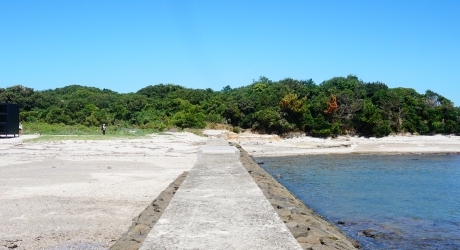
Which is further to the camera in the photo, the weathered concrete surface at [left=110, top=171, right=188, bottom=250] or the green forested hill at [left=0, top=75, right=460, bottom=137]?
the green forested hill at [left=0, top=75, right=460, bottom=137]

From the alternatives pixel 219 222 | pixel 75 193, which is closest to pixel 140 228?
pixel 219 222

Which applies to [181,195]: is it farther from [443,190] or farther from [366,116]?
[366,116]

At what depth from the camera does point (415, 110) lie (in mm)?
43656

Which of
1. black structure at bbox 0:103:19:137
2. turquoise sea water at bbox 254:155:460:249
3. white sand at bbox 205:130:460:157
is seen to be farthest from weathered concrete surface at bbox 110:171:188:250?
black structure at bbox 0:103:19:137

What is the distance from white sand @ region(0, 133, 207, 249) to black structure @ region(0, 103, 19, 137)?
11339 millimetres

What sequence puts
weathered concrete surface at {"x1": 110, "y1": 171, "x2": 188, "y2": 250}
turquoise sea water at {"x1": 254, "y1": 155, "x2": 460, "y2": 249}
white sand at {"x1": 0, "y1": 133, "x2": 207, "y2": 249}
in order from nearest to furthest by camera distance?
weathered concrete surface at {"x1": 110, "y1": 171, "x2": 188, "y2": 250} < white sand at {"x1": 0, "y1": 133, "x2": 207, "y2": 249} < turquoise sea water at {"x1": 254, "y1": 155, "x2": 460, "y2": 249}

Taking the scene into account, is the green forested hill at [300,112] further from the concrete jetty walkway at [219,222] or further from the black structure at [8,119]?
the concrete jetty walkway at [219,222]

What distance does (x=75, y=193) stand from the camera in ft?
31.5

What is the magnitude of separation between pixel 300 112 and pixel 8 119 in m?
24.6

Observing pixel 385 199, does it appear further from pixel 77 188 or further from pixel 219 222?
pixel 219 222

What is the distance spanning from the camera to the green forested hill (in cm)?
4047

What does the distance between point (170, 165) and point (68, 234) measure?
9.70 m

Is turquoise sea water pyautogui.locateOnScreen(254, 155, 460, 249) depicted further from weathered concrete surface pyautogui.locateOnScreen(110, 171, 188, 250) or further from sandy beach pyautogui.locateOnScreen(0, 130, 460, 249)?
sandy beach pyautogui.locateOnScreen(0, 130, 460, 249)

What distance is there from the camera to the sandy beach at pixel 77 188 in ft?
20.9
